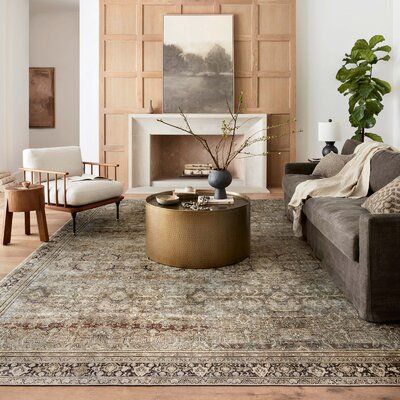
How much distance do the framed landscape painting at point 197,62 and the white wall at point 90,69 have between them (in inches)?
43.2

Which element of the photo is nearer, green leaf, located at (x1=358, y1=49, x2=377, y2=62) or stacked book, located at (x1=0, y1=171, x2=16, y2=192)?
green leaf, located at (x1=358, y1=49, x2=377, y2=62)

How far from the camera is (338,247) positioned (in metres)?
3.10

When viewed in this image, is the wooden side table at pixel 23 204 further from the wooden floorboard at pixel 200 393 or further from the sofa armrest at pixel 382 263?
the sofa armrest at pixel 382 263

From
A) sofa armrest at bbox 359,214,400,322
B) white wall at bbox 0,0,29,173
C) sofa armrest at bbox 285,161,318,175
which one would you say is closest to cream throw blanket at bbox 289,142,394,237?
sofa armrest at bbox 285,161,318,175

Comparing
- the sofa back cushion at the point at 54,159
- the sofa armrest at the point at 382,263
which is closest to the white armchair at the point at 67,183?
the sofa back cushion at the point at 54,159

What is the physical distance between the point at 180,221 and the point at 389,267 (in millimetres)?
1538

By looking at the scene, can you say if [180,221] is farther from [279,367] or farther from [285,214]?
[285,214]

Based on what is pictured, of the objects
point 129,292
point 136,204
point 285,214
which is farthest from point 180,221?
point 136,204

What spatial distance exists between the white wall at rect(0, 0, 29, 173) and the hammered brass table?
5.09 metres

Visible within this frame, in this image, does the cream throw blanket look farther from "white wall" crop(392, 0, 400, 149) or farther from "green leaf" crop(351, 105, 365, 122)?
"white wall" crop(392, 0, 400, 149)

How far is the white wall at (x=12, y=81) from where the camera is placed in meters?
7.87

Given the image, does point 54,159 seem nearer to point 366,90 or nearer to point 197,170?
point 197,170

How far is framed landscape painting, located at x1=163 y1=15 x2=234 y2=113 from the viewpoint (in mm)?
7309

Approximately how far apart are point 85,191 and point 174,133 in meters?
2.93
